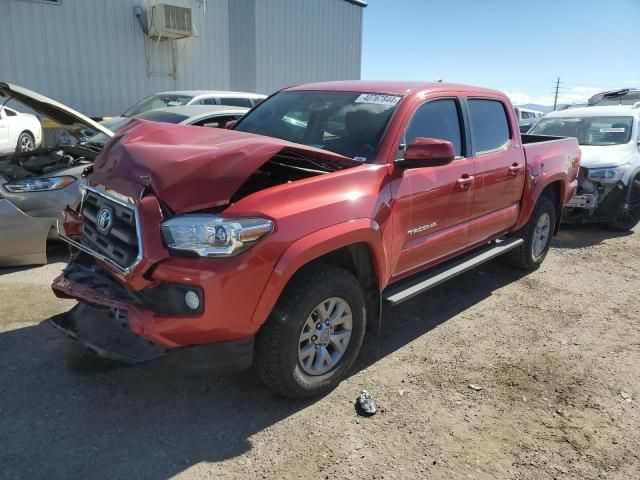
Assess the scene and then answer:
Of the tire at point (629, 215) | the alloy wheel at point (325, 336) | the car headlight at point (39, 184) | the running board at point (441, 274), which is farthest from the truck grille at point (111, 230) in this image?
the tire at point (629, 215)

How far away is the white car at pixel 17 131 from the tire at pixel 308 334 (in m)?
10.2

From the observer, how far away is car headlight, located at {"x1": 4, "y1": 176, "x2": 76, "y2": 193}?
502cm

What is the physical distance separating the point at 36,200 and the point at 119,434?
3.11 meters

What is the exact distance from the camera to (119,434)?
2.78 metres

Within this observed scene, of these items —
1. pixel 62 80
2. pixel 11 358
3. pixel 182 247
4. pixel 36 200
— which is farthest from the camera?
pixel 62 80

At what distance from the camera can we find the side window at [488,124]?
4434 mm

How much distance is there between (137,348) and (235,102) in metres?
8.01

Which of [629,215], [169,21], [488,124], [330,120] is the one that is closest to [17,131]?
[169,21]

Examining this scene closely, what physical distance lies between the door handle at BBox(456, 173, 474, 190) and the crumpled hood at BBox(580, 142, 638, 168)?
13.9ft

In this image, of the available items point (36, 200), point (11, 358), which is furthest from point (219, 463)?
point (36, 200)

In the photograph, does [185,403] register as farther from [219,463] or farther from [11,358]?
[11,358]

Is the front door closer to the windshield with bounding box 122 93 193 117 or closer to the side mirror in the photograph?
the side mirror

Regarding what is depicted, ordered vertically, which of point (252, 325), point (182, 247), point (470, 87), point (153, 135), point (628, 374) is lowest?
point (628, 374)

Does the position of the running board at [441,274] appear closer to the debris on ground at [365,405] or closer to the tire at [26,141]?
the debris on ground at [365,405]
